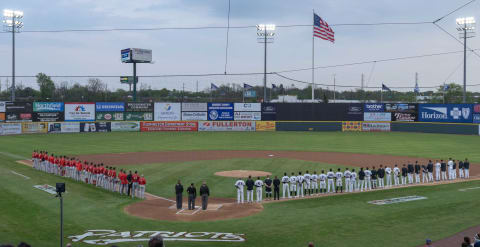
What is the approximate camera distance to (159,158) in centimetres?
3506

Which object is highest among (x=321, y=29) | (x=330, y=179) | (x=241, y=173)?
(x=321, y=29)

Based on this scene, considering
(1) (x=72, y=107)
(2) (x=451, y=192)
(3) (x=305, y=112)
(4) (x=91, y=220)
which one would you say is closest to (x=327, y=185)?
(2) (x=451, y=192)

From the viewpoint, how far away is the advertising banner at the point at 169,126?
63219mm

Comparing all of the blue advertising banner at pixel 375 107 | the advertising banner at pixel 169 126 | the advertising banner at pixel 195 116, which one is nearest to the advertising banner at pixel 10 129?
the advertising banner at pixel 169 126

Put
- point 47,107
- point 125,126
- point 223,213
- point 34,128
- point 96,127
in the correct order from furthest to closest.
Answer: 1. point 125,126
2. point 96,127
3. point 47,107
4. point 34,128
5. point 223,213

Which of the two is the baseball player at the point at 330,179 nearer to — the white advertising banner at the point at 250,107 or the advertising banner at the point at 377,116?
the white advertising banner at the point at 250,107

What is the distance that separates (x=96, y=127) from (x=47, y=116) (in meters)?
6.48

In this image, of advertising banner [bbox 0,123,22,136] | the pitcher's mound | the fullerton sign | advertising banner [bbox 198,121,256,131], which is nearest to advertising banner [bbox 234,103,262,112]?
advertising banner [bbox 198,121,256,131]

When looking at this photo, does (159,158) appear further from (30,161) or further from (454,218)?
(454,218)

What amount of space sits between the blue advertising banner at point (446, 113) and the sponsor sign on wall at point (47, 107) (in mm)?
49818

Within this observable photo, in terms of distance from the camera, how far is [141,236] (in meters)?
14.5

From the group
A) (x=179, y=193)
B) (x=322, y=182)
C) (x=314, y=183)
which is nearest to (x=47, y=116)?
(x=179, y=193)

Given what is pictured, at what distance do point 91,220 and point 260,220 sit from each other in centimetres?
645

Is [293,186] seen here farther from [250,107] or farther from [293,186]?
[250,107]
